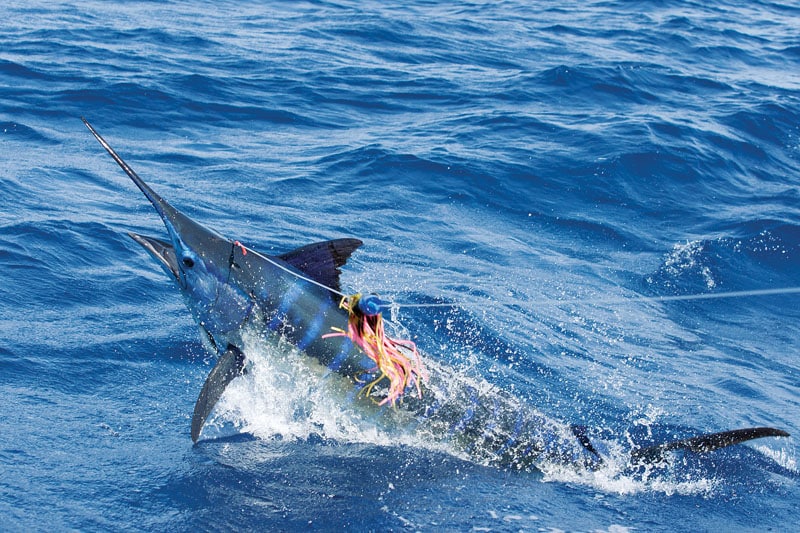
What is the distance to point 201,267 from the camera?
5.95 metres

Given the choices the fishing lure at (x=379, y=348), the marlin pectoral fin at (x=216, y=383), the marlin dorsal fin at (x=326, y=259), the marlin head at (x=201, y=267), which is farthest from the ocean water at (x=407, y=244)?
the marlin dorsal fin at (x=326, y=259)

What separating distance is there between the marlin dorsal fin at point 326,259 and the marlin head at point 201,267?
1.50ft

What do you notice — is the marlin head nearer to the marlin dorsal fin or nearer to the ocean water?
the ocean water

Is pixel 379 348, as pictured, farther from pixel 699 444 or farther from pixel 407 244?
pixel 407 244

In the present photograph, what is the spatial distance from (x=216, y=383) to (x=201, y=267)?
759 millimetres

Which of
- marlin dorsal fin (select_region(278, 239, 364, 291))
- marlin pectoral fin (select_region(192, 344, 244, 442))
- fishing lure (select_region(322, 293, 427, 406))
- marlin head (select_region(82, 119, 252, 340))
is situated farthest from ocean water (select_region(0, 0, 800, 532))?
marlin dorsal fin (select_region(278, 239, 364, 291))

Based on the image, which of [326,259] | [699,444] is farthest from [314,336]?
[699,444]

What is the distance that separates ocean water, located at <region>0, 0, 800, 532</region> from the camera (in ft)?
19.7

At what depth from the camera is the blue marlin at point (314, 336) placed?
19.6ft

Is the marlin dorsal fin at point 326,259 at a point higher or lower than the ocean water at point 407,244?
higher

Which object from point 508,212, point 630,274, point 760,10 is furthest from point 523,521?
point 760,10

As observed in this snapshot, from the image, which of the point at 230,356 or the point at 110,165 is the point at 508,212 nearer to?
the point at 110,165

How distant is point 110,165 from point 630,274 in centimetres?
A: 694

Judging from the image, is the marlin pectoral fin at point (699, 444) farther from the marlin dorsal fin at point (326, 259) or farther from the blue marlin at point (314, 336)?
the marlin dorsal fin at point (326, 259)
